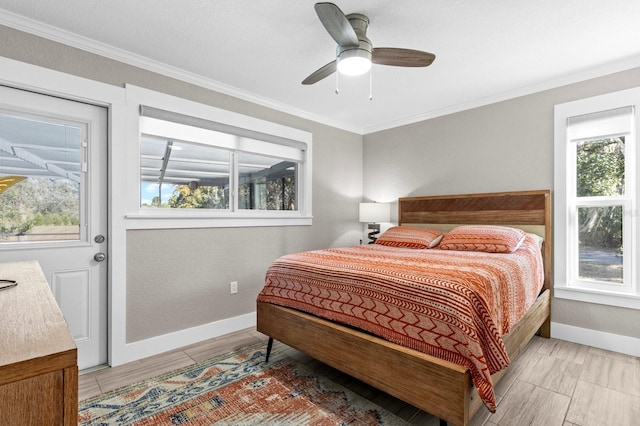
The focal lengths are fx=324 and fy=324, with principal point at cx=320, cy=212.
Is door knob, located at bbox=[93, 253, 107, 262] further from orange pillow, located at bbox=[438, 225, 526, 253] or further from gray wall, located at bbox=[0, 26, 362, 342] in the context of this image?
orange pillow, located at bbox=[438, 225, 526, 253]

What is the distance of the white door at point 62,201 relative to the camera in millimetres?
2078

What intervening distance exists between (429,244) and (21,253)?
10.3 ft

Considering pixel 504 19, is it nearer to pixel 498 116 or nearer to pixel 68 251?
A: pixel 498 116

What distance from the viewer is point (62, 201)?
227 cm

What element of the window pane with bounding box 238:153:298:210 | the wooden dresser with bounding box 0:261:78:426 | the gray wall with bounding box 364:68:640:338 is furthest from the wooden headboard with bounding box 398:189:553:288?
the wooden dresser with bounding box 0:261:78:426

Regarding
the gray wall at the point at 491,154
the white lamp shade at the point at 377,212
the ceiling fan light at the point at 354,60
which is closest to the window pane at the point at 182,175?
the ceiling fan light at the point at 354,60

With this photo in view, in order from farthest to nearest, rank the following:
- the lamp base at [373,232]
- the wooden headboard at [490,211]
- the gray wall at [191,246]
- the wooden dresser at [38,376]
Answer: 1. the lamp base at [373,232]
2. the wooden headboard at [490,211]
3. the gray wall at [191,246]
4. the wooden dresser at [38,376]

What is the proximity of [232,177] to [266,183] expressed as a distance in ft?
1.45

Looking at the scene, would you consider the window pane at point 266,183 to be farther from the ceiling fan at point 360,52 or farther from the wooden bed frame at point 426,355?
the ceiling fan at point 360,52

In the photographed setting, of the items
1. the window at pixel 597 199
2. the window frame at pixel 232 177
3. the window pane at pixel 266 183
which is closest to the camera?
the window frame at pixel 232 177

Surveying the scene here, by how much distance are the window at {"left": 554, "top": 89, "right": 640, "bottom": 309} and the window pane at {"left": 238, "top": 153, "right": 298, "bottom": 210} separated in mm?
2613

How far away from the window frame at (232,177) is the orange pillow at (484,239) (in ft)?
5.16

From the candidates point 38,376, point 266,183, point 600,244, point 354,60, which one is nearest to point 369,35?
point 354,60

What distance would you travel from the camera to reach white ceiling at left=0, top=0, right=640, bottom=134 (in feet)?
6.23
